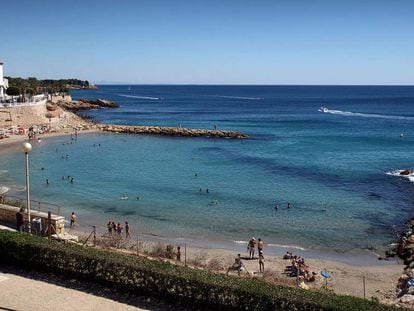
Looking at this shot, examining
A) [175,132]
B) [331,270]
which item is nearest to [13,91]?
[175,132]

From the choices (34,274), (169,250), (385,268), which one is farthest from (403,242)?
(34,274)

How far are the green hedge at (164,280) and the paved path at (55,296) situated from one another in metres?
Result: 0.33

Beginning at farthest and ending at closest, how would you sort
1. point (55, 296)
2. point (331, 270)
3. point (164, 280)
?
point (331, 270) < point (55, 296) < point (164, 280)

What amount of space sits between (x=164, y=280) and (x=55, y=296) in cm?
322

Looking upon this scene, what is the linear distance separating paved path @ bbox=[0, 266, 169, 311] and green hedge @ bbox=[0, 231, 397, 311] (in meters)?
0.33

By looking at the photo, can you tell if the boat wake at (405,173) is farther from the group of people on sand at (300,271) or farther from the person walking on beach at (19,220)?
the person walking on beach at (19,220)

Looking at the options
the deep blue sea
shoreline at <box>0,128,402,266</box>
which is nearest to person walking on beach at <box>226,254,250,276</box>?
shoreline at <box>0,128,402,266</box>

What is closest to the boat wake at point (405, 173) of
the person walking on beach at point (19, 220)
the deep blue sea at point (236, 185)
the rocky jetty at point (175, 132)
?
the deep blue sea at point (236, 185)

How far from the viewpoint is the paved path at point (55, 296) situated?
43.3 feet

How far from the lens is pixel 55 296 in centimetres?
1384

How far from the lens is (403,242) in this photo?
24938mm

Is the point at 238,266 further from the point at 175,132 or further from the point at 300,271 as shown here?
the point at 175,132

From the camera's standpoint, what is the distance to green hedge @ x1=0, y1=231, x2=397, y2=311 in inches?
477

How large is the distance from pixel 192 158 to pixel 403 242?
99.9 ft
